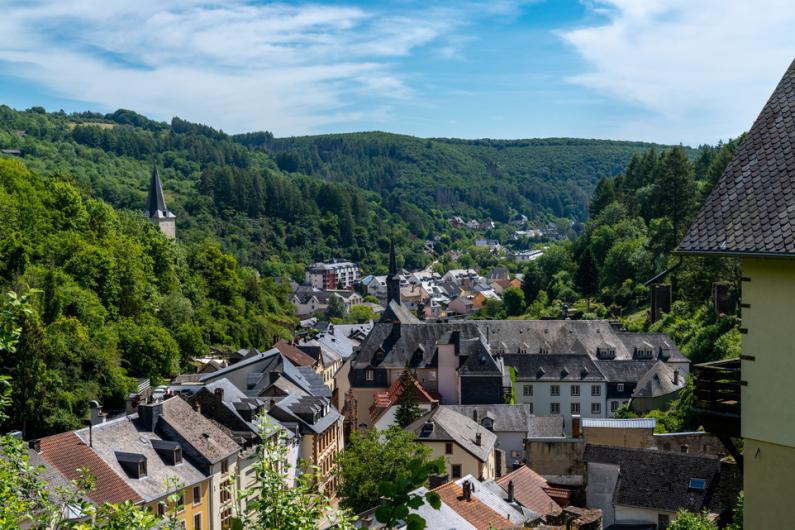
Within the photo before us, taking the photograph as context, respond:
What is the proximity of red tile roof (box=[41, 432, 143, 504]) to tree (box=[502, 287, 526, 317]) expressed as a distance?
81967 millimetres

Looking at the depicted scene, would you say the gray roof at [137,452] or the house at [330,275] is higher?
the gray roof at [137,452]

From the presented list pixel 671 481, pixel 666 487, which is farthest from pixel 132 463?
pixel 671 481

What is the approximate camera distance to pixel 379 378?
59812mm

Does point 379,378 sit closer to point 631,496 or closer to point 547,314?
point 631,496

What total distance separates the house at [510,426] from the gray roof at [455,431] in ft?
5.88

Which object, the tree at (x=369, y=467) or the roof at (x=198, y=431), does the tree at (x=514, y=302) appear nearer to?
the tree at (x=369, y=467)

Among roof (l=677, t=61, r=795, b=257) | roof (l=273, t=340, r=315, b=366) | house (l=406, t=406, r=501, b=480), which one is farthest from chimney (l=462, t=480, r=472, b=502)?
roof (l=273, t=340, r=315, b=366)

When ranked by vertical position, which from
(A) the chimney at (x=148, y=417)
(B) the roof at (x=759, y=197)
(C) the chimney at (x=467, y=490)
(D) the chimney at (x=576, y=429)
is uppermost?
(B) the roof at (x=759, y=197)

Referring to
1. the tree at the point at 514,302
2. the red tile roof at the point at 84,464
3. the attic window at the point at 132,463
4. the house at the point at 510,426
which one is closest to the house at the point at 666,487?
the house at the point at 510,426

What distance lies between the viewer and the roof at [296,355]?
67.6m

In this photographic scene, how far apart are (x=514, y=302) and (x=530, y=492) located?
76.5m

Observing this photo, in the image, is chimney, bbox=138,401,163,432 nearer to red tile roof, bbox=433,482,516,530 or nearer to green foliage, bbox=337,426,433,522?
green foliage, bbox=337,426,433,522

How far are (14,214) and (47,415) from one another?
19565mm

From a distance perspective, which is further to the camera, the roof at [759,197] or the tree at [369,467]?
the tree at [369,467]
